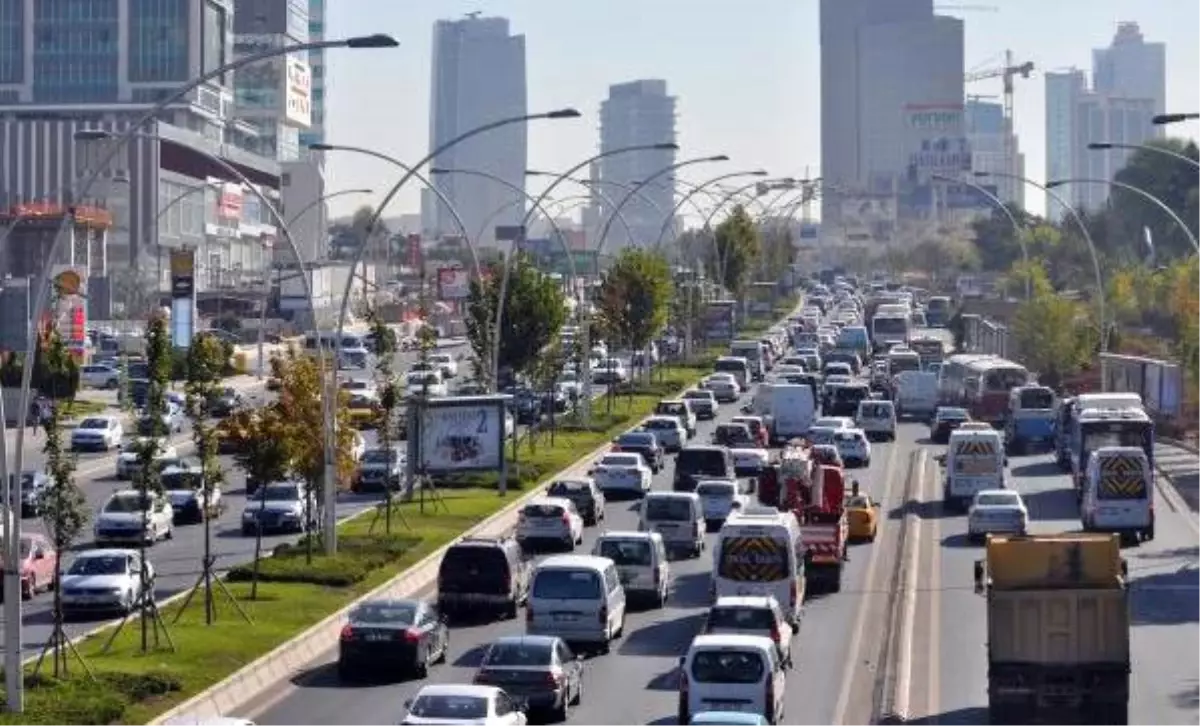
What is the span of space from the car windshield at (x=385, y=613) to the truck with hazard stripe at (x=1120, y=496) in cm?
2213

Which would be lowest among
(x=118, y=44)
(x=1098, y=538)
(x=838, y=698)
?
(x=838, y=698)

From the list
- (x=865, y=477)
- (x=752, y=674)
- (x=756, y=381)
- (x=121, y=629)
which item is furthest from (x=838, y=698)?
(x=756, y=381)

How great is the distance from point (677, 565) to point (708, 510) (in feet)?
21.6

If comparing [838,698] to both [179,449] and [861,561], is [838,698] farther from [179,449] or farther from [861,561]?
[179,449]

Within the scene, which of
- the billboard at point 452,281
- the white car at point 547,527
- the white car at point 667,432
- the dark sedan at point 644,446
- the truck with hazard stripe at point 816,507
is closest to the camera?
the truck with hazard stripe at point 816,507

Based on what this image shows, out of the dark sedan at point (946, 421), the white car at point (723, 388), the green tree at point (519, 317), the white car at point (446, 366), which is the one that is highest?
the green tree at point (519, 317)

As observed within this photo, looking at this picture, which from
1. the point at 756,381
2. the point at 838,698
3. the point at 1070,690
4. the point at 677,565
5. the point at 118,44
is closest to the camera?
the point at 1070,690

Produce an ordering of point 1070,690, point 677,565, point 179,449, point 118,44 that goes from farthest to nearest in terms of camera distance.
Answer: point 118,44 < point 179,449 < point 677,565 < point 1070,690

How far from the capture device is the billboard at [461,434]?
6138 cm

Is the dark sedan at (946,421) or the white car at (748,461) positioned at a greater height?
the dark sedan at (946,421)

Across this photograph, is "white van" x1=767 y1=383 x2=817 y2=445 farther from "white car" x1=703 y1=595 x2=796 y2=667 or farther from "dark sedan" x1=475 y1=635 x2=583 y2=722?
"dark sedan" x1=475 y1=635 x2=583 y2=722

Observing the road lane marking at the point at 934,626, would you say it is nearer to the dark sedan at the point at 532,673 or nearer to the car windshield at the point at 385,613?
the dark sedan at the point at 532,673

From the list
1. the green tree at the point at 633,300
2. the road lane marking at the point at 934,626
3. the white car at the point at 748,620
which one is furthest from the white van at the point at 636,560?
the green tree at the point at 633,300

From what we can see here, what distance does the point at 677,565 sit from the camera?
52.7 meters
